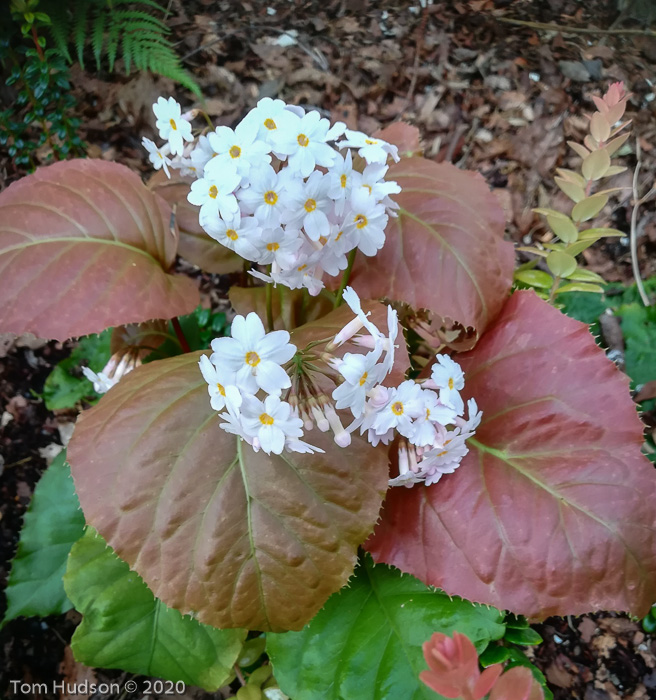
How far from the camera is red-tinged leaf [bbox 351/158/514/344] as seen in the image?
1158mm

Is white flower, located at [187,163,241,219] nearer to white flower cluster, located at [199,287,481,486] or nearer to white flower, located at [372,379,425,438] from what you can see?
white flower cluster, located at [199,287,481,486]

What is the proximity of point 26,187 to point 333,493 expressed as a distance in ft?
3.02

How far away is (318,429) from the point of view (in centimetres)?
93

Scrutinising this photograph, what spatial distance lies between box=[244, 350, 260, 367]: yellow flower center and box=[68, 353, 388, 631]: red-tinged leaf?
24 centimetres

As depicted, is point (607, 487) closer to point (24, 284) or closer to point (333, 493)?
point (333, 493)

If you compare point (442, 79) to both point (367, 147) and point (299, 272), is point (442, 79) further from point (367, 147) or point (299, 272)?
point (299, 272)

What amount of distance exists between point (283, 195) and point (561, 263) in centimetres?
70

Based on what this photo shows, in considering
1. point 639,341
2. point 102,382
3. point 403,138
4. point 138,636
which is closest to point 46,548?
point 138,636

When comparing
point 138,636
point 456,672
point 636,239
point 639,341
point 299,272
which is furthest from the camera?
point 636,239

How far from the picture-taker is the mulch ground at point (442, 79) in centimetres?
208

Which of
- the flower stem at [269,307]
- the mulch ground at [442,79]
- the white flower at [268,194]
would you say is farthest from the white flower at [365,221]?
the mulch ground at [442,79]

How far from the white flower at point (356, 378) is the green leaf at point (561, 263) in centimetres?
65

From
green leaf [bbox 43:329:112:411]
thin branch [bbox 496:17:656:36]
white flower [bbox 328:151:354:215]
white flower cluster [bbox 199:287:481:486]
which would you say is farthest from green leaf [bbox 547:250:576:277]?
thin branch [bbox 496:17:656:36]

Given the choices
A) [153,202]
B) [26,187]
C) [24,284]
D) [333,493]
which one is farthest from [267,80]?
[333,493]
